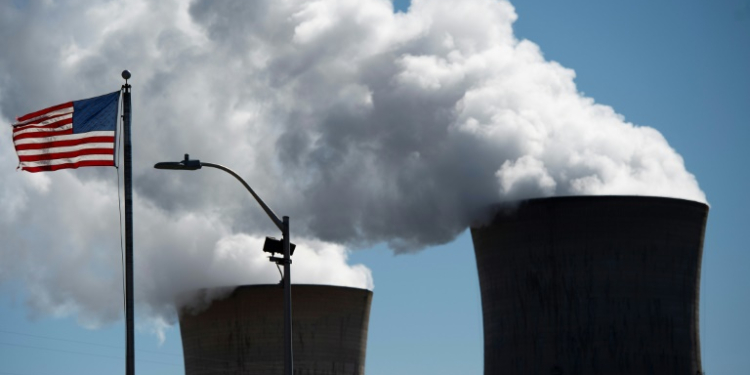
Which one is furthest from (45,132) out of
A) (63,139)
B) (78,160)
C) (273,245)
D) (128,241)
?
(273,245)

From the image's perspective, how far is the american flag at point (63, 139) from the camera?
58.2 ft

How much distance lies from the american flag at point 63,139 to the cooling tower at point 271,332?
88.0 ft

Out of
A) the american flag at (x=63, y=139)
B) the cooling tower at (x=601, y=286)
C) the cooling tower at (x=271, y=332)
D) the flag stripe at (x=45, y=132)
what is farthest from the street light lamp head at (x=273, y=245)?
the cooling tower at (x=271, y=332)

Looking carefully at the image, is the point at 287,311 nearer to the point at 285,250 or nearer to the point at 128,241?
the point at 285,250

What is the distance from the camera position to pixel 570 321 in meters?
34.0

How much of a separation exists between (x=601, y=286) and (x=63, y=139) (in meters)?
19.7

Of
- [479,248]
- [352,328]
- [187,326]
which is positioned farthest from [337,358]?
[479,248]

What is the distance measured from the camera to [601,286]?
3394 centimetres

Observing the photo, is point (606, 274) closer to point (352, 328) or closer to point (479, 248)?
point (479, 248)

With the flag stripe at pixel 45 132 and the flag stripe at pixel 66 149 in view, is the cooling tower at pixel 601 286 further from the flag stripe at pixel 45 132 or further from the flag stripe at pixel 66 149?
the flag stripe at pixel 45 132

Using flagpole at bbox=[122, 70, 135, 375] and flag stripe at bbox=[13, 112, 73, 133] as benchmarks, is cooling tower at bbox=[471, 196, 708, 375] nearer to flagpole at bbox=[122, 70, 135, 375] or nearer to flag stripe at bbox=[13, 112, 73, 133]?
flagpole at bbox=[122, 70, 135, 375]

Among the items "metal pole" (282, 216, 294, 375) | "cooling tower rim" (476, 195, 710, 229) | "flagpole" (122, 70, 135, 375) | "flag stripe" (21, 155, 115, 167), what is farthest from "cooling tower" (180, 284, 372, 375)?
"metal pole" (282, 216, 294, 375)

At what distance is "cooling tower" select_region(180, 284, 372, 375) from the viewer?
4488cm

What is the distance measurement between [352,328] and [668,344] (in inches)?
597
